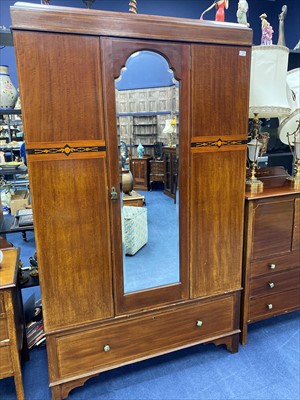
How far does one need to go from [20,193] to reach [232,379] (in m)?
3.83

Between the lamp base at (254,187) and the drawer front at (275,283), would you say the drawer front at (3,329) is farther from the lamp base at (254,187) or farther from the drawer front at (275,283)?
the lamp base at (254,187)

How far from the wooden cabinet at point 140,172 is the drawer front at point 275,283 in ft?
3.25

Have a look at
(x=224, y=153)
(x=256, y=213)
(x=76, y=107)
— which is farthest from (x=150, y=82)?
(x=256, y=213)

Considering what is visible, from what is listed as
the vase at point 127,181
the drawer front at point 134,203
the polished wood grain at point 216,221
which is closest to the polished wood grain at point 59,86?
Result: the vase at point 127,181

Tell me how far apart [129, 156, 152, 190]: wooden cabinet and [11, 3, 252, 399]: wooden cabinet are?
0.02 metres

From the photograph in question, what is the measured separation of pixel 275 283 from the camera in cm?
210

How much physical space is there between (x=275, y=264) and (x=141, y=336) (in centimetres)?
102

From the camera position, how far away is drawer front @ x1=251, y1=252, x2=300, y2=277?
6.53 feet

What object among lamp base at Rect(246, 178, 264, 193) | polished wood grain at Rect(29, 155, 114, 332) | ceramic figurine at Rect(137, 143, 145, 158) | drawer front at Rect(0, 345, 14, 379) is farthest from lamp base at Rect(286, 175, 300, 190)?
drawer front at Rect(0, 345, 14, 379)

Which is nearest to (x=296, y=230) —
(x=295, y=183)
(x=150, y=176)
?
(x=295, y=183)

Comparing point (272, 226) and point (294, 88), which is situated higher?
point (294, 88)

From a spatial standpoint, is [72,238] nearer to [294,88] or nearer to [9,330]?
[9,330]

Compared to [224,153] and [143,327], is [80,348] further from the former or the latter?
[224,153]

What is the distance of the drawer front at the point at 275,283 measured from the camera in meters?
2.03
